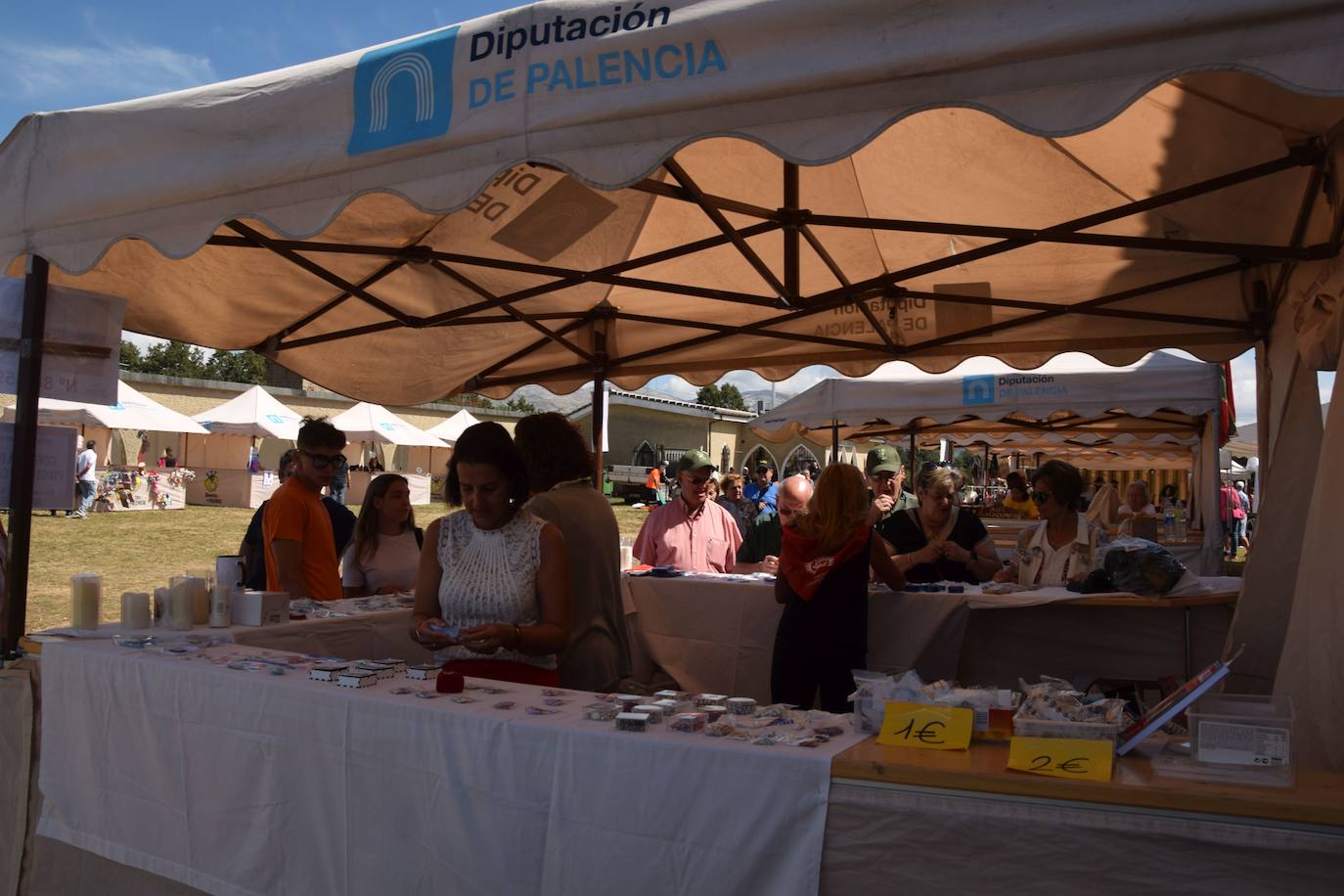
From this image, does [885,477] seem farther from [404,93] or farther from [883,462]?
[404,93]

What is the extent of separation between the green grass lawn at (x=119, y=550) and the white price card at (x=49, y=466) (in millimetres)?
3587

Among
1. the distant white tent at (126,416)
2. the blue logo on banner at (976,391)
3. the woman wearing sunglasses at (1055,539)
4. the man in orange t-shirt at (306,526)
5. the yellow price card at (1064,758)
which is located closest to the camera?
the yellow price card at (1064,758)

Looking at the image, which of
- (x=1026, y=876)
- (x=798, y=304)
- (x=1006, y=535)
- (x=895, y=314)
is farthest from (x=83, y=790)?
(x=1006, y=535)

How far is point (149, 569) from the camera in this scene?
12.6 metres

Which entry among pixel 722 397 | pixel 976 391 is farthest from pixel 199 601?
pixel 722 397

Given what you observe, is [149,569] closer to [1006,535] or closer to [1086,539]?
[1006,535]

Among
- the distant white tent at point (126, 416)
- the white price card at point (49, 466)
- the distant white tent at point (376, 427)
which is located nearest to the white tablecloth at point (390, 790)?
the white price card at point (49, 466)

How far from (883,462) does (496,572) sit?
131 inches

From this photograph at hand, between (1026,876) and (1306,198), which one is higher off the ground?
(1306,198)

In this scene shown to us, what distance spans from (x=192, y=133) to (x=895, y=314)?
3.61 metres

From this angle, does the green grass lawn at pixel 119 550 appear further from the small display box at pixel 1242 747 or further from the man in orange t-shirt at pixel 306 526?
the small display box at pixel 1242 747

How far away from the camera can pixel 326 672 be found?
262cm

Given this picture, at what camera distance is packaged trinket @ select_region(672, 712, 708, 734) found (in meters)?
2.21

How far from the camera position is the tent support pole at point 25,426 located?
344 centimetres
